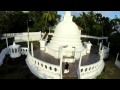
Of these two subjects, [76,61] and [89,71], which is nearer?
[89,71]

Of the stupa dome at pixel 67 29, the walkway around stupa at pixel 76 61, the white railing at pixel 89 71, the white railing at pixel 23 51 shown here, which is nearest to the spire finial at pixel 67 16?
the stupa dome at pixel 67 29

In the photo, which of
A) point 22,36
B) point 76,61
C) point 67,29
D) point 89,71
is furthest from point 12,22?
point 89,71

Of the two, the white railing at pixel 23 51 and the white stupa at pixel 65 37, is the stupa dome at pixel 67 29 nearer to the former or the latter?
the white stupa at pixel 65 37

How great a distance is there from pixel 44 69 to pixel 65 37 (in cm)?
503

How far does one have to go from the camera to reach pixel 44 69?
44.2 feet

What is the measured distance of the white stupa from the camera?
17.4m

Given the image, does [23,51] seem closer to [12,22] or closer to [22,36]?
[22,36]

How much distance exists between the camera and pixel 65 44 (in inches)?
680

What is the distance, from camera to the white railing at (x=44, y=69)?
12.8m

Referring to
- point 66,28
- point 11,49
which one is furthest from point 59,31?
point 11,49

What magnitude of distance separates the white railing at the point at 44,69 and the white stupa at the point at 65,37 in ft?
10.2

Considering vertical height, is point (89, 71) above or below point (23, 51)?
below
